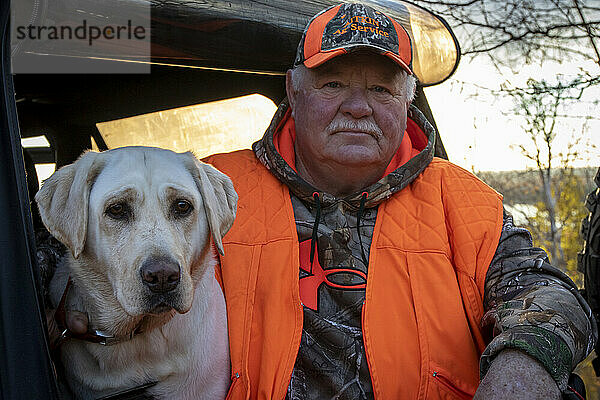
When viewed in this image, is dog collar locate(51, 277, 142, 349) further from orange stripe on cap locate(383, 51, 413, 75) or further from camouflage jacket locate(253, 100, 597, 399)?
orange stripe on cap locate(383, 51, 413, 75)

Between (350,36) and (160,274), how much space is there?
138 centimetres

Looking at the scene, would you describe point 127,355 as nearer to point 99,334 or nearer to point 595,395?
point 99,334

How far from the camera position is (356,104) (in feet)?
8.30

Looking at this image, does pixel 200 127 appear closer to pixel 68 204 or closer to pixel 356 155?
pixel 356 155

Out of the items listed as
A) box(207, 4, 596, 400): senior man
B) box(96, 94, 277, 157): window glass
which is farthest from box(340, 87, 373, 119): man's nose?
box(96, 94, 277, 157): window glass

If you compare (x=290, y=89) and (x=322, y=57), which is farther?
(x=290, y=89)

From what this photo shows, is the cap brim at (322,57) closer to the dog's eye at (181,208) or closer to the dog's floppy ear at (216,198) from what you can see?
the dog's floppy ear at (216,198)

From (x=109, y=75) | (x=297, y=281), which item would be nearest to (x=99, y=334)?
(x=297, y=281)

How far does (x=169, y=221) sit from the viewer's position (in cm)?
181

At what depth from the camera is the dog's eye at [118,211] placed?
5.82 feet

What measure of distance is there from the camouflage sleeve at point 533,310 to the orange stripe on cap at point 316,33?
1.10 m

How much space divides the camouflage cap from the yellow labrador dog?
2.75 feet
